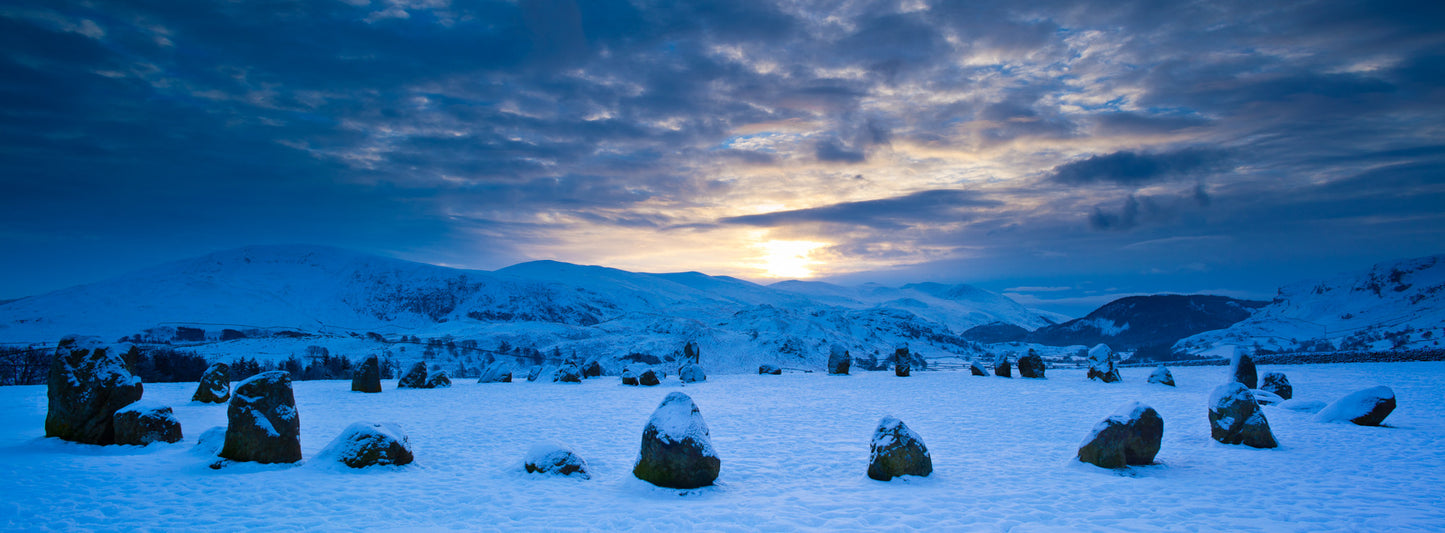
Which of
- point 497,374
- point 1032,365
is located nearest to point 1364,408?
point 1032,365

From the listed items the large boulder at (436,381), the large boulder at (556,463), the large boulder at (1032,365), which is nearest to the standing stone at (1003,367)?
the large boulder at (1032,365)

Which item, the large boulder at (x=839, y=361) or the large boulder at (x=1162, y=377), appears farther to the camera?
the large boulder at (x=839, y=361)

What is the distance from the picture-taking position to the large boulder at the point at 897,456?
12289 millimetres

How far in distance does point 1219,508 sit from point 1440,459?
8.61m

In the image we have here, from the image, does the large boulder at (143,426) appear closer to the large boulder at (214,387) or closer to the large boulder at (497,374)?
the large boulder at (214,387)

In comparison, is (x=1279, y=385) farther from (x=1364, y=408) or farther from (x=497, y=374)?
(x=497, y=374)

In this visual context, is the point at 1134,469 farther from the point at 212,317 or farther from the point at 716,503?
the point at 212,317

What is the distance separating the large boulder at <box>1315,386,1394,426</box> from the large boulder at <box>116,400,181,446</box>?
3139cm

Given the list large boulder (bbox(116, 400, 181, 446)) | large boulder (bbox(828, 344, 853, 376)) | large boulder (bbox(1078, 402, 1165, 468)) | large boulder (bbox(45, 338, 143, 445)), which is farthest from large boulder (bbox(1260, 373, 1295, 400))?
large boulder (bbox(45, 338, 143, 445))

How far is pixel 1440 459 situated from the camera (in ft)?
45.9

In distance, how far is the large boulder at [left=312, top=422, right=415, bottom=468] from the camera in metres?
Answer: 12.9

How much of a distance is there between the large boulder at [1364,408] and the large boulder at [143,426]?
31394 millimetres

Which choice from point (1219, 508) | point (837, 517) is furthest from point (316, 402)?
point (1219, 508)

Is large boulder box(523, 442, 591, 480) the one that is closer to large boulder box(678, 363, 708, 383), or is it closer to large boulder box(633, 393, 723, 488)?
large boulder box(633, 393, 723, 488)
